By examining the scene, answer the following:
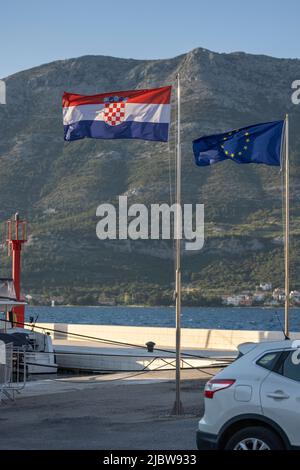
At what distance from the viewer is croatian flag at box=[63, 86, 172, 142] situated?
63.3 feet

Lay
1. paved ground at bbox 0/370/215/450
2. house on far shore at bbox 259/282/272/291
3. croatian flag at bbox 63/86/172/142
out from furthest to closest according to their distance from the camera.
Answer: house on far shore at bbox 259/282/272/291
croatian flag at bbox 63/86/172/142
paved ground at bbox 0/370/215/450

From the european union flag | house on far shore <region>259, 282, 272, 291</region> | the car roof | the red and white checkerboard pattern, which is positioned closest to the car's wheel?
the car roof

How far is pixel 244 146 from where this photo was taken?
23031 mm

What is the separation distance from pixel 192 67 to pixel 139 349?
169235mm

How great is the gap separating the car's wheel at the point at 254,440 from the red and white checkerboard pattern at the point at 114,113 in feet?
32.1

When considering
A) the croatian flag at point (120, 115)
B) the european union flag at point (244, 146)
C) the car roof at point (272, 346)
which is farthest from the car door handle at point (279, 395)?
the european union flag at point (244, 146)

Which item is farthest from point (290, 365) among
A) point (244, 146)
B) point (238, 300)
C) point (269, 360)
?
point (238, 300)

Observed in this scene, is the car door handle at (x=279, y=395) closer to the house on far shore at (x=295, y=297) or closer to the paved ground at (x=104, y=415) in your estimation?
the paved ground at (x=104, y=415)

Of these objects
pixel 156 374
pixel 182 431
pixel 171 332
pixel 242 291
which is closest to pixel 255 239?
pixel 242 291

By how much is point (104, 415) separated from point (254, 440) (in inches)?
286

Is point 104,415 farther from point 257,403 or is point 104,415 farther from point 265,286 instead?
point 265,286

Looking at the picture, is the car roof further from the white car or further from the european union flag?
the european union flag

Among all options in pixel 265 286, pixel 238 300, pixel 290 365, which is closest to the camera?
pixel 290 365
